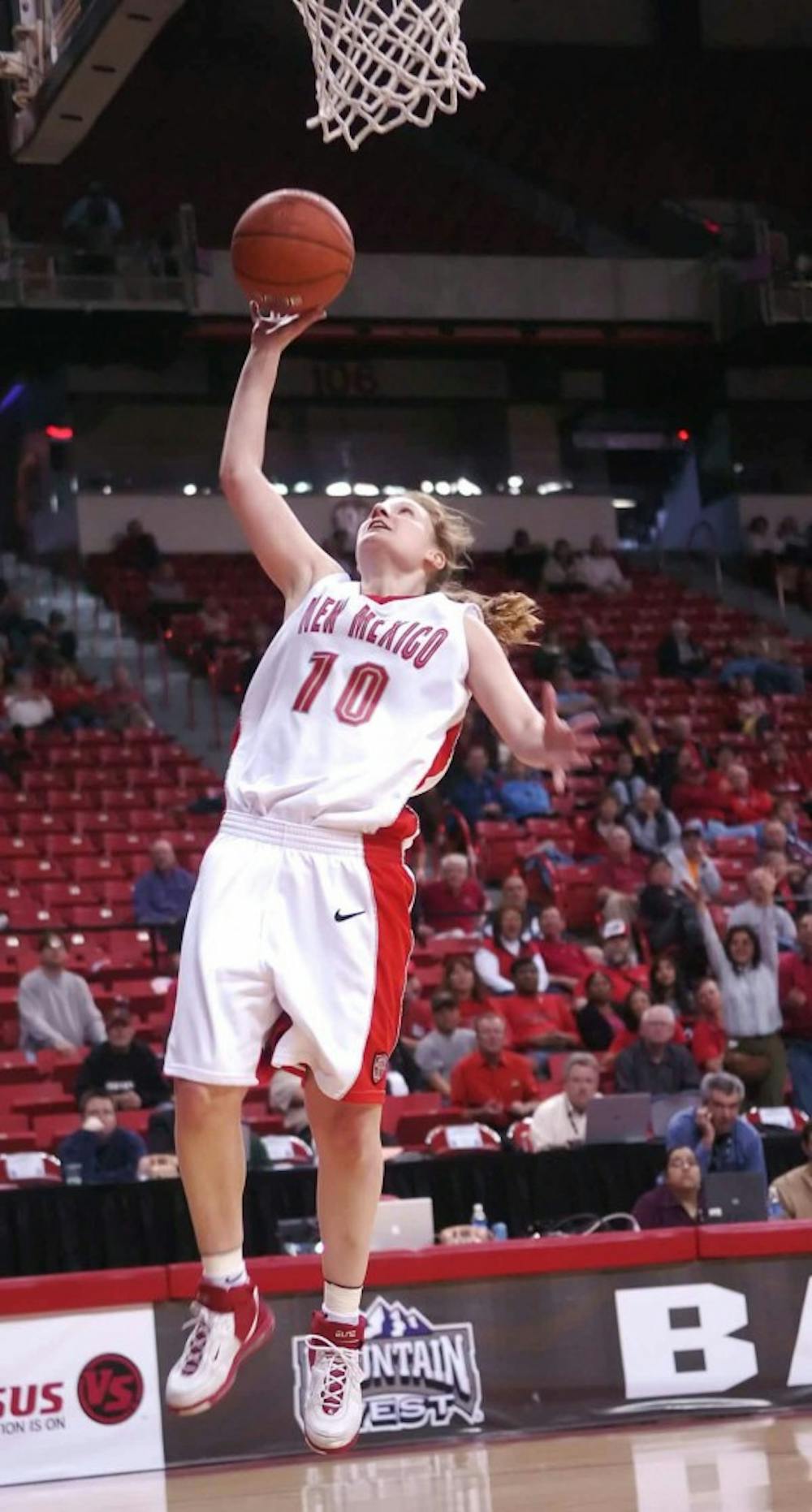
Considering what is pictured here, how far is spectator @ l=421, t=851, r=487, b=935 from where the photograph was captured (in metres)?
13.9

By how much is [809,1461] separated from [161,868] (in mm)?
7659

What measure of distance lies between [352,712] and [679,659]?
15815 mm

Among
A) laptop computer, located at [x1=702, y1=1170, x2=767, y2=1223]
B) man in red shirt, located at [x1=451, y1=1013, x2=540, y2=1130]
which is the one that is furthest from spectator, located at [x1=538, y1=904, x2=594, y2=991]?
laptop computer, located at [x1=702, y1=1170, x2=767, y2=1223]

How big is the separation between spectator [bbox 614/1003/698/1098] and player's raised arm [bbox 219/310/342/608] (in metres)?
6.71

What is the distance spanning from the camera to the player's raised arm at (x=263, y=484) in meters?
4.94

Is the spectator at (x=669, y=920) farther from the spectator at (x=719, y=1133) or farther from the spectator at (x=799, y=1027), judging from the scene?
the spectator at (x=719, y=1133)

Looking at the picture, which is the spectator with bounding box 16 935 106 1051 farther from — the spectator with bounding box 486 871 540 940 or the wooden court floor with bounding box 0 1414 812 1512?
the wooden court floor with bounding box 0 1414 812 1512

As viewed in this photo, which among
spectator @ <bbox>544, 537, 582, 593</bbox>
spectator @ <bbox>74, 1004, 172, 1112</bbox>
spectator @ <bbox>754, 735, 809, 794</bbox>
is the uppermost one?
spectator @ <bbox>544, 537, 582, 593</bbox>

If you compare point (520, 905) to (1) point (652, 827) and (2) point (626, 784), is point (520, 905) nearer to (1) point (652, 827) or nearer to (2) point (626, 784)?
(1) point (652, 827)

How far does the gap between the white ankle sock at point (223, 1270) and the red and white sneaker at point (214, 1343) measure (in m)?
0.01

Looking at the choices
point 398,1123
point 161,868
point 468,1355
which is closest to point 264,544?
point 468,1355

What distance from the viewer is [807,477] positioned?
2520 centimetres

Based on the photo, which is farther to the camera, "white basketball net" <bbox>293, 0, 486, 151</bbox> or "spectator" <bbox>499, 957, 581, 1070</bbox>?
"spectator" <bbox>499, 957, 581, 1070</bbox>

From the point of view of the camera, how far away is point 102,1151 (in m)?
10.0
